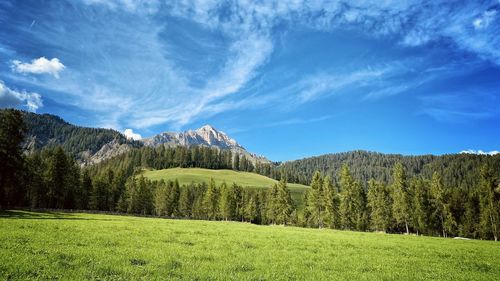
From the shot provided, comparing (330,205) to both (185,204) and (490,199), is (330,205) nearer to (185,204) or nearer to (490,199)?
(490,199)

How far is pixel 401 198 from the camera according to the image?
8469 cm

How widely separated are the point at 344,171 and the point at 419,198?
20189mm

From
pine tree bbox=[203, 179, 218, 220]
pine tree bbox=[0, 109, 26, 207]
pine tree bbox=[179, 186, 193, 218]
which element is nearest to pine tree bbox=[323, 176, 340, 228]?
pine tree bbox=[203, 179, 218, 220]

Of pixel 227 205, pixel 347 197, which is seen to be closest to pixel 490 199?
pixel 347 197

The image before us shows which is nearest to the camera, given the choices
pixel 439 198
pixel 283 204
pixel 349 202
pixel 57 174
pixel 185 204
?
pixel 439 198

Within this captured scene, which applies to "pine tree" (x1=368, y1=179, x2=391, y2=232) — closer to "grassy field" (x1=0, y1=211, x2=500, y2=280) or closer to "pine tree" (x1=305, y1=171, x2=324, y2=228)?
"pine tree" (x1=305, y1=171, x2=324, y2=228)

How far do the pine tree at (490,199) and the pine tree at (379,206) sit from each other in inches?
913

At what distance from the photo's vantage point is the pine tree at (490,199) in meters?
67.2

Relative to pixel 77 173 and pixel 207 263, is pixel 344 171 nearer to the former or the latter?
pixel 207 263

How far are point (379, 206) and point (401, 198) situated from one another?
8.25 m

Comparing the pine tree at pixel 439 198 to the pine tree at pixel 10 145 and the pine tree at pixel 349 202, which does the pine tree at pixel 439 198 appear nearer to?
the pine tree at pixel 349 202

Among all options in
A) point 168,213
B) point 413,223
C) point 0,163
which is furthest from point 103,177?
point 413,223

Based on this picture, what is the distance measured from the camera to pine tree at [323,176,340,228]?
3506 inches

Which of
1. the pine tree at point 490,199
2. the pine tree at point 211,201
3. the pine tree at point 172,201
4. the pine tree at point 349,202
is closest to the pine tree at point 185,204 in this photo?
the pine tree at point 172,201
